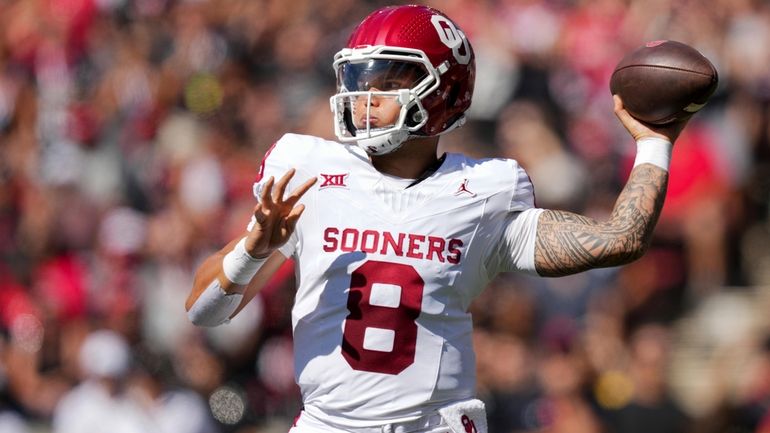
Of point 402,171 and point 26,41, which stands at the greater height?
point 402,171

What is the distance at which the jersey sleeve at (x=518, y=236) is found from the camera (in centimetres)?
371

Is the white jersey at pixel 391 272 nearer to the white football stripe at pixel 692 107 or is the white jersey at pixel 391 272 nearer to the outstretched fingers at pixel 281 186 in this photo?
the outstretched fingers at pixel 281 186

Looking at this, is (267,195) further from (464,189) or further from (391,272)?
(464,189)

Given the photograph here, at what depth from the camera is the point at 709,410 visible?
23.6 feet

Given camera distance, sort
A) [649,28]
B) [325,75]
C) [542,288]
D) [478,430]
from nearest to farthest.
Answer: [478,430], [542,288], [649,28], [325,75]

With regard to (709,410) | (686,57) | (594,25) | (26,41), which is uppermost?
(686,57)

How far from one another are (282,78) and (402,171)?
18.9ft

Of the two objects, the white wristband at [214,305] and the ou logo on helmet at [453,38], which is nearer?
the white wristband at [214,305]

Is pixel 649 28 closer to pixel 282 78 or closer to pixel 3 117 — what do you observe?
pixel 282 78

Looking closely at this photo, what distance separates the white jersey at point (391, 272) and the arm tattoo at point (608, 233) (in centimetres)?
6

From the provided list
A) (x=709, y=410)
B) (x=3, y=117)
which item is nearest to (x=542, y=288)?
(x=709, y=410)

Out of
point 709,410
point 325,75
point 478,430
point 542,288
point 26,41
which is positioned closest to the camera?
point 478,430

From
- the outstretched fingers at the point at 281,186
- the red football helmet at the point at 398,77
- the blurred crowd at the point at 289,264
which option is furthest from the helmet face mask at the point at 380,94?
the blurred crowd at the point at 289,264

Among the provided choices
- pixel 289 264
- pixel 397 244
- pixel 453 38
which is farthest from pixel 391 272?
pixel 289 264
